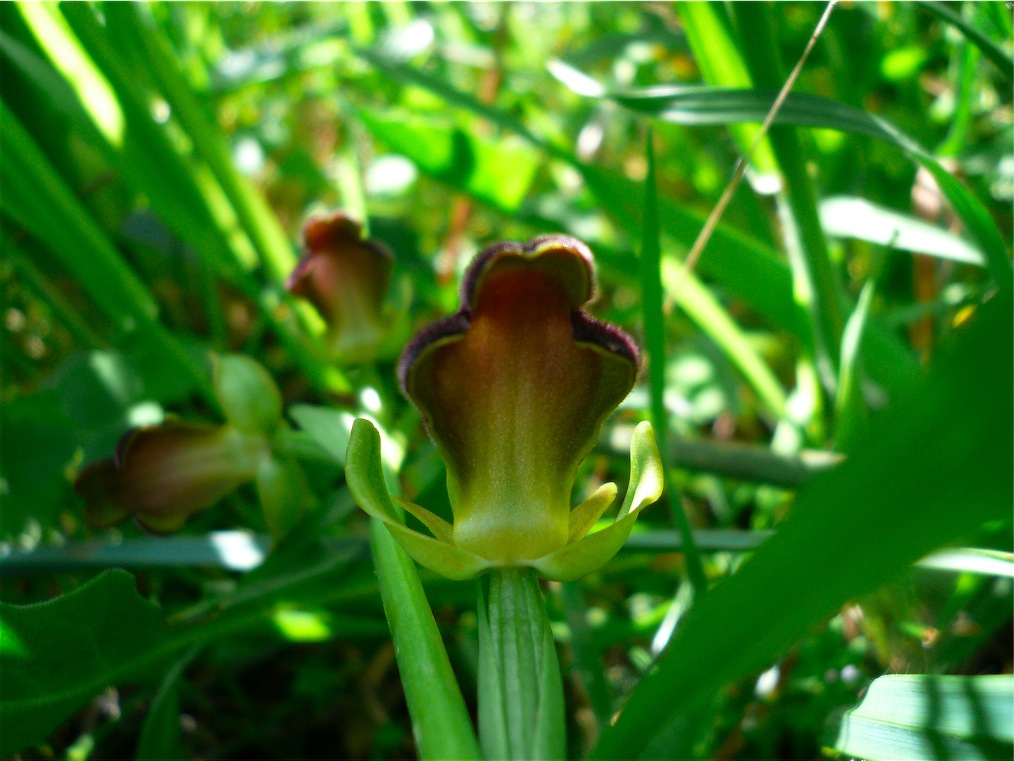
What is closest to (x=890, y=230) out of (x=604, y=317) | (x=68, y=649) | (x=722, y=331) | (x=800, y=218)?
(x=800, y=218)

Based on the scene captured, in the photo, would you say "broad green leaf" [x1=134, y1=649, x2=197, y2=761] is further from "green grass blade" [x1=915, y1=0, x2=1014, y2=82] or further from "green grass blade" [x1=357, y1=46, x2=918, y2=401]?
"green grass blade" [x1=915, y1=0, x2=1014, y2=82]

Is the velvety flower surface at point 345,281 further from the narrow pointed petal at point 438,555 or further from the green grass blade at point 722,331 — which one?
the narrow pointed petal at point 438,555

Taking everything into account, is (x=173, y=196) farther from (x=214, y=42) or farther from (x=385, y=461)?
(x=214, y=42)

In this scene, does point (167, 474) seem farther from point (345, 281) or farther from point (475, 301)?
point (475, 301)

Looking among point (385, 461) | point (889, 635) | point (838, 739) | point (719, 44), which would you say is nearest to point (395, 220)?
point (719, 44)

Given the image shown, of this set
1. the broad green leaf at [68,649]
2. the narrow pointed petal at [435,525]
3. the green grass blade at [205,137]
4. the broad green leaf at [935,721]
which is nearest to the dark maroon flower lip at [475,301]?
the narrow pointed petal at [435,525]

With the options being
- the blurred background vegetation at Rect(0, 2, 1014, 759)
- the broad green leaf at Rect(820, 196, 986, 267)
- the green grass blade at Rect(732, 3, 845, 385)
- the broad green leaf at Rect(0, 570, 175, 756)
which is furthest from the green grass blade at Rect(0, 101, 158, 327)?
the broad green leaf at Rect(820, 196, 986, 267)
